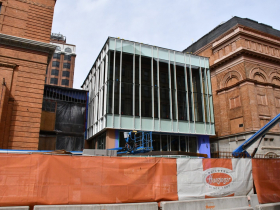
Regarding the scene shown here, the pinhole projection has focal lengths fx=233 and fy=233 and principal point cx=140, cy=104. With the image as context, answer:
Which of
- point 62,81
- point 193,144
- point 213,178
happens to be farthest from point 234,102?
point 62,81

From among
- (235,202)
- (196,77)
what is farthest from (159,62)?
(235,202)

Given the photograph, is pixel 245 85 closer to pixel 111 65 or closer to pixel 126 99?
pixel 126 99

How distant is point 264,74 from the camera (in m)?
31.0

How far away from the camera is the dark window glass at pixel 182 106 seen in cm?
2566

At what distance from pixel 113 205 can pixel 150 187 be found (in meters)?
1.74

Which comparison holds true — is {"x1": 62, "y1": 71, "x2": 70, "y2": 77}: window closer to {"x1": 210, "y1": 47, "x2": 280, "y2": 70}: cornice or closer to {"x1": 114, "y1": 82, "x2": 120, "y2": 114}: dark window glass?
{"x1": 210, "y1": 47, "x2": 280, "y2": 70}: cornice

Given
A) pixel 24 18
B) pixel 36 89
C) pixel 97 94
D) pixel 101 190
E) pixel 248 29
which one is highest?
pixel 248 29

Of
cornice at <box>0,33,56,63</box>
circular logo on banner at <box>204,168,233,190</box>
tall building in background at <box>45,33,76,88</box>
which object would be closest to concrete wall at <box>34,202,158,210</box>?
circular logo on banner at <box>204,168,233,190</box>

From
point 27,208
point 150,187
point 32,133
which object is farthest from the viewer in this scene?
point 32,133

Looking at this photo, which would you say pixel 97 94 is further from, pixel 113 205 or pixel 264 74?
pixel 264 74

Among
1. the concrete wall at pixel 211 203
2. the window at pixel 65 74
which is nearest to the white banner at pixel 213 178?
the concrete wall at pixel 211 203

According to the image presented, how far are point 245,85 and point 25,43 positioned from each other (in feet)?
82.0

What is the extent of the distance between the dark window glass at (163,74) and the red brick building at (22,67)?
12072 mm

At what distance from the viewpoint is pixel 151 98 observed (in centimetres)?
2486
